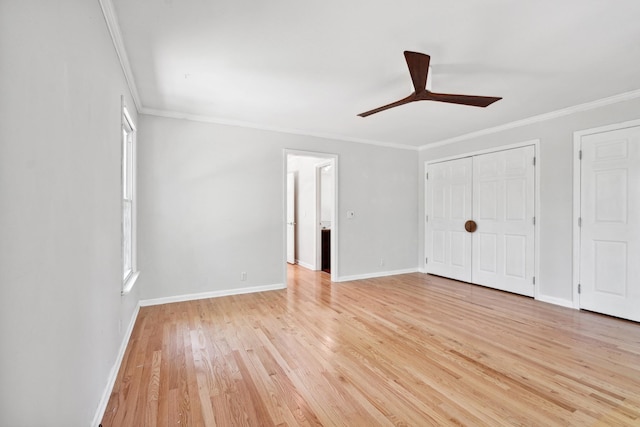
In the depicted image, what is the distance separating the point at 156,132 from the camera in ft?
12.5

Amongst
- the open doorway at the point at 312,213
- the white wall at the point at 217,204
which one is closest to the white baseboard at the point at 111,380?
the white wall at the point at 217,204

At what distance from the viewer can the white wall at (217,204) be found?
3.80 m

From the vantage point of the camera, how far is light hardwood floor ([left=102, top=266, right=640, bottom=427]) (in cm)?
177

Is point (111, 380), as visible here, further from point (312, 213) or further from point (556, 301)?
point (556, 301)

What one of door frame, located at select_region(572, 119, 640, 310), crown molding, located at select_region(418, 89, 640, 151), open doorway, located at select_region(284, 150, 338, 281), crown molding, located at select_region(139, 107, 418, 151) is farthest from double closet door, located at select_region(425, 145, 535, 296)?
open doorway, located at select_region(284, 150, 338, 281)

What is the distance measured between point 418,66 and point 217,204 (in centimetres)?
300

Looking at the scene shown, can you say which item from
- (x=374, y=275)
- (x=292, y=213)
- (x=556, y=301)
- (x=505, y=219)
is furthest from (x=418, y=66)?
(x=292, y=213)

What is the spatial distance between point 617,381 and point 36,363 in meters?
3.26

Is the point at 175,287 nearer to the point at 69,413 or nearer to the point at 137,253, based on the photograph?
the point at 137,253

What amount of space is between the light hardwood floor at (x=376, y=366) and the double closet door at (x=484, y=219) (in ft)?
2.78

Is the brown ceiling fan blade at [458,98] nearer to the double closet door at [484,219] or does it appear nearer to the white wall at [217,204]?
the double closet door at [484,219]

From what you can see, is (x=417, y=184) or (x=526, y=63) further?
(x=417, y=184)

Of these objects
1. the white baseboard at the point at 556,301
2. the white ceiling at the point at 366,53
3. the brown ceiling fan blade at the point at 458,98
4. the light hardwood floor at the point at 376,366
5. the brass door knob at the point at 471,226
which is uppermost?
the white ceiling at the point at 366,53

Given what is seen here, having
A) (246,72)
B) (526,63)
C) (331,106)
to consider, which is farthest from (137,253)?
(526,63)
